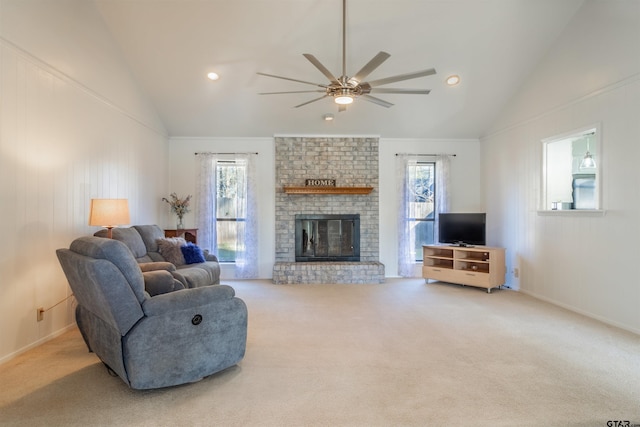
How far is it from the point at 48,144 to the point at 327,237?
4.36 meters

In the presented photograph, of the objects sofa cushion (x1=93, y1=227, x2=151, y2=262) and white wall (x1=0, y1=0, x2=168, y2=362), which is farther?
sofa cushion (x1=93, y1=227, x2=151, y2=262)

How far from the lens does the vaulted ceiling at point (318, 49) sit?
4105mm

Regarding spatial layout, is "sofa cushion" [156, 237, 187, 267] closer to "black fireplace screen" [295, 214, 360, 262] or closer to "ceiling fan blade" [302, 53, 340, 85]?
"black fireplace screen" [295, 214, 360, 262]

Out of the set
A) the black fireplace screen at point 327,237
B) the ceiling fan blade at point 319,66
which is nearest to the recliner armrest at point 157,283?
the ceiling fan blade at point 319,66

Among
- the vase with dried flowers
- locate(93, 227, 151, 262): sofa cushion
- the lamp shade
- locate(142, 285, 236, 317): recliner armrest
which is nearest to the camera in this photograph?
locate(142, 285, 236, 317): recliner armrest

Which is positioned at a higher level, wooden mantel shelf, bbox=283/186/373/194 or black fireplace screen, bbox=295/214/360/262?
wooden mantel shelf, bbox=283/186/373/194

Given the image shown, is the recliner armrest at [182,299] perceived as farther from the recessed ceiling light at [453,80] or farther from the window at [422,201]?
the window at [422,201]

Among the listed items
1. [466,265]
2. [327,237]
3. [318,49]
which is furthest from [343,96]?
[466,265]

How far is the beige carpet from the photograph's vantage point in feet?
6.88

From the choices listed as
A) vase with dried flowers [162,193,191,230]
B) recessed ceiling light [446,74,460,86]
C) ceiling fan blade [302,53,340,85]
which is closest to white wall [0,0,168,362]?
vase with dried flowers [162,193,191,230]

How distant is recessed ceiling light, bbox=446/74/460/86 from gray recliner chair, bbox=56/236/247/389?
4479mm

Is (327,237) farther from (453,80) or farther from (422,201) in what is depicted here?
(453,80)

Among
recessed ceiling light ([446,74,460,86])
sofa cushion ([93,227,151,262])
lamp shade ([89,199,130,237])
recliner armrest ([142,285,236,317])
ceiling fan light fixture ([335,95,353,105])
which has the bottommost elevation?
recliner armrest ([142,285,236,317])

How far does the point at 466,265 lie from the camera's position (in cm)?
588
